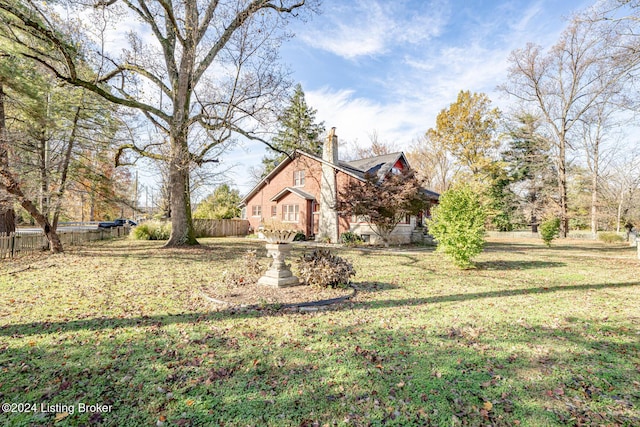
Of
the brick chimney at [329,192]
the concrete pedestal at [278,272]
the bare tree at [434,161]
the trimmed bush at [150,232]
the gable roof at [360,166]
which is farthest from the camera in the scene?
the bare tree at [434,161]

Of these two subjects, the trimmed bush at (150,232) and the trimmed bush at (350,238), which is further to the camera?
the trimmed bush at (150,232)

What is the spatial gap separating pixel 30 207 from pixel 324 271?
1163cm

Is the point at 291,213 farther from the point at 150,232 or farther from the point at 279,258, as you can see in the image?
the point at 279,258

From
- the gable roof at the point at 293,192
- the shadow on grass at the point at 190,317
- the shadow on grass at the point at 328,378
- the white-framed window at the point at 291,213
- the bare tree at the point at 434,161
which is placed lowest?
the shadow on grass at the point at 328,378

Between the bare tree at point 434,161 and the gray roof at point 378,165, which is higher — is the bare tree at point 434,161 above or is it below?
above

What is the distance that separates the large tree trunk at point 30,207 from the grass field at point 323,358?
513cm

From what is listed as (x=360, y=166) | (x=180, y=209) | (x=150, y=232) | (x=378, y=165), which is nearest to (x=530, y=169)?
(x=378, y=165)

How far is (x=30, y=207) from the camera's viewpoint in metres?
10.9

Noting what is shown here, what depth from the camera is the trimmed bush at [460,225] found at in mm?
9438

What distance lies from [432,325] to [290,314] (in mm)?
2439

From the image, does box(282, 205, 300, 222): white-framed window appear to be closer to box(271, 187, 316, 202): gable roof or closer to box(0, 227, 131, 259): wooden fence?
box(271, 187, 316, 202): gable roof

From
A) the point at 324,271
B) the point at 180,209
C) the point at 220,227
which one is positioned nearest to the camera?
the point at 324,271

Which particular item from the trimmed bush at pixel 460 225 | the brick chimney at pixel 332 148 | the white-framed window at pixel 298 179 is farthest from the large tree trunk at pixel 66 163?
the trimmed bush at pixel 460 225

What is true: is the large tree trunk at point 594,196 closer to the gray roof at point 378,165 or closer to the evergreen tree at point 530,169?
the evergreen tree at point 530,169
